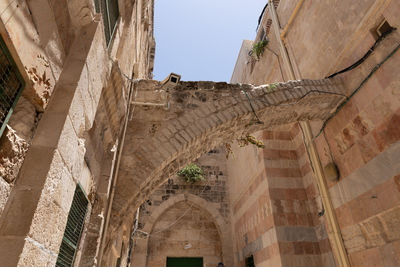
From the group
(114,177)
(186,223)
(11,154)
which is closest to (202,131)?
(114,177)

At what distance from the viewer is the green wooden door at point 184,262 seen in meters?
8.44

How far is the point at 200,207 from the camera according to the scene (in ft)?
29.9

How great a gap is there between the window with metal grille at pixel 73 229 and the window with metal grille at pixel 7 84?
1114mm

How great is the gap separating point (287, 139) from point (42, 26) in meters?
5.64

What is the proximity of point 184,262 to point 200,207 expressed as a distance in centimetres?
181

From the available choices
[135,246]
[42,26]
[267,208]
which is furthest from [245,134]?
[135,246]

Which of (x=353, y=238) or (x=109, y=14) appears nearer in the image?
(x=109, y=14)

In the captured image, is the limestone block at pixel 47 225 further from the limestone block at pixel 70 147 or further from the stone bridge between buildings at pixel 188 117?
the stone bridge between buildings at pixel 188 117

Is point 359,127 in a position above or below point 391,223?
above

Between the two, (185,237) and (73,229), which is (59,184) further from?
(185,237)

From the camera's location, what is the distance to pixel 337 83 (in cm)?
401

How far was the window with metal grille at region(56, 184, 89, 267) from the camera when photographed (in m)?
2.26

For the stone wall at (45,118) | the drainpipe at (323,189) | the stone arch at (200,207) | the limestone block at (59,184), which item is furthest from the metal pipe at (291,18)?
the stone arch at (200,207)

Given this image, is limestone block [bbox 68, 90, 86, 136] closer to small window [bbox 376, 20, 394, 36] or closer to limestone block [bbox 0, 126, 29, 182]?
limestone block [bbox 0, 126, 29, 182]
